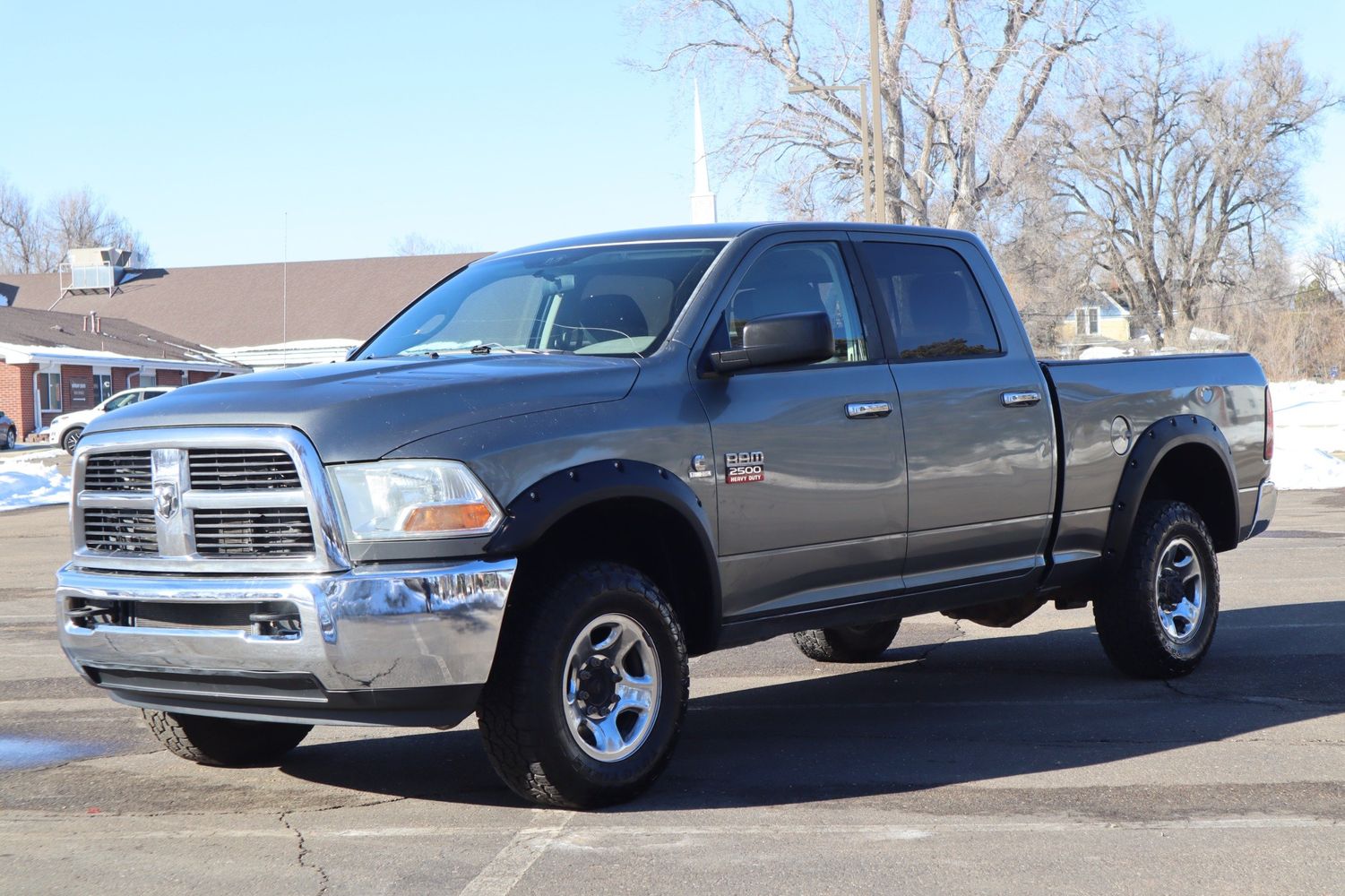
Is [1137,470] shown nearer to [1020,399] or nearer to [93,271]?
[1020,399]

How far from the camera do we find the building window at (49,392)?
171 feet

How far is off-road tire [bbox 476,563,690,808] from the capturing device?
488 centimetres

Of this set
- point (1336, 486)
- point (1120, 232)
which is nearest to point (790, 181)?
point (1336, 486)

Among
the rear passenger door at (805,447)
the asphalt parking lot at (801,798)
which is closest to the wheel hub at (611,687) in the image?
the asphalt parking lot at (801,798)

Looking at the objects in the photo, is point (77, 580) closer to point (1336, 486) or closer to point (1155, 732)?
point (1155, 732)

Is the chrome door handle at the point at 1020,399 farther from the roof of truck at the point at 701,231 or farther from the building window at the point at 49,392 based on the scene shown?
the building window at the point at 49,392

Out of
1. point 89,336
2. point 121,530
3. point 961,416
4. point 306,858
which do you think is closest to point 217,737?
point 121,530

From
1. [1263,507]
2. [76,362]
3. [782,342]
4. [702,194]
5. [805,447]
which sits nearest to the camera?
[782,342]

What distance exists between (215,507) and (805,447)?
2.18m

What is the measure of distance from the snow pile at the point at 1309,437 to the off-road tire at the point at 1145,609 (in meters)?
2.83

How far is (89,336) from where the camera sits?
57688 millimetres

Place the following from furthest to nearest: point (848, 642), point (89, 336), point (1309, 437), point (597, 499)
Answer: point (89, 336), point (1309, 437), point (848, 642), point (597, 499)

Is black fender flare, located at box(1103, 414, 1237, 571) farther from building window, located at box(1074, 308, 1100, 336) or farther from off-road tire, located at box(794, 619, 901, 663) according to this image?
building window, located at box(1074, 308, 1100, 336)

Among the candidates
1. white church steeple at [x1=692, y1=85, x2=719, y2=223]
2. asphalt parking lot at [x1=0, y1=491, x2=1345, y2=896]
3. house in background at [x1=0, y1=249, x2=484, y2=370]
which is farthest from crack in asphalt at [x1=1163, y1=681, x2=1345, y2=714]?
house in background at [x1=0, y1=249, x2=484, y2=370]
